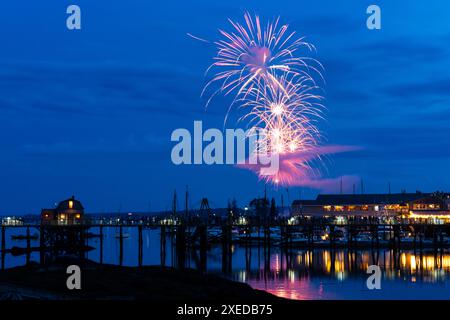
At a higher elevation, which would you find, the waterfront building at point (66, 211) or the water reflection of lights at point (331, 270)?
the waterfront building at point (66, 211)

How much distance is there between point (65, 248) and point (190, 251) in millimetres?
18505

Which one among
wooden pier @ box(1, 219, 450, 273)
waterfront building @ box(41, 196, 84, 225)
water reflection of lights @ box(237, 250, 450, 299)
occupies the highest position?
waterfront building @ box(41, 196, 84, 225)

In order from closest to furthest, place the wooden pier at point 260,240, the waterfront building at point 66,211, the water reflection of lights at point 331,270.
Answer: the water reflection of lights at point 331,270 < the wooden pier at point 260,240 < the waterfront building at point 66,211

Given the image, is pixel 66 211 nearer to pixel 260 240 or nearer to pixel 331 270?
pixel 260 240

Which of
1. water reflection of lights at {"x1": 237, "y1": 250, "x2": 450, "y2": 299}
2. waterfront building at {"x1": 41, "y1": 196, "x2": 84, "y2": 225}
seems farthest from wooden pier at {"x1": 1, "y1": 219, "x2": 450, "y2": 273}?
water reflection of lights at {"x1": 237, "y1": 250, "x2": 450, "y2": 299}

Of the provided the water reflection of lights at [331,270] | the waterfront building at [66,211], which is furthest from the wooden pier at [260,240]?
the water reflection of lights at [331,270]

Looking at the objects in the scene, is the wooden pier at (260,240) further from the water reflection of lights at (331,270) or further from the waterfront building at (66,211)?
the water reflection of lights at (331,270)

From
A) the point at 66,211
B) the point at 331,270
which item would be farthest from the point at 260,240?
the point at 331,270

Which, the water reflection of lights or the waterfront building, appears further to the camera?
the waterfront building

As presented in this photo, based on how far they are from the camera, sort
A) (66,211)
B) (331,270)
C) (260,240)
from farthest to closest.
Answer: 1. (260,240)
2. (66,211)
3. (331,270)

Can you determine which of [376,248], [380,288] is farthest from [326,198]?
[380,288]

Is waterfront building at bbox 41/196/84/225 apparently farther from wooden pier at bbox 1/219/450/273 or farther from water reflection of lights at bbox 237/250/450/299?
water reflection of lights at bbox 237/250/450/299

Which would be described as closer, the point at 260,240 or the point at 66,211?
the point at 66,211
